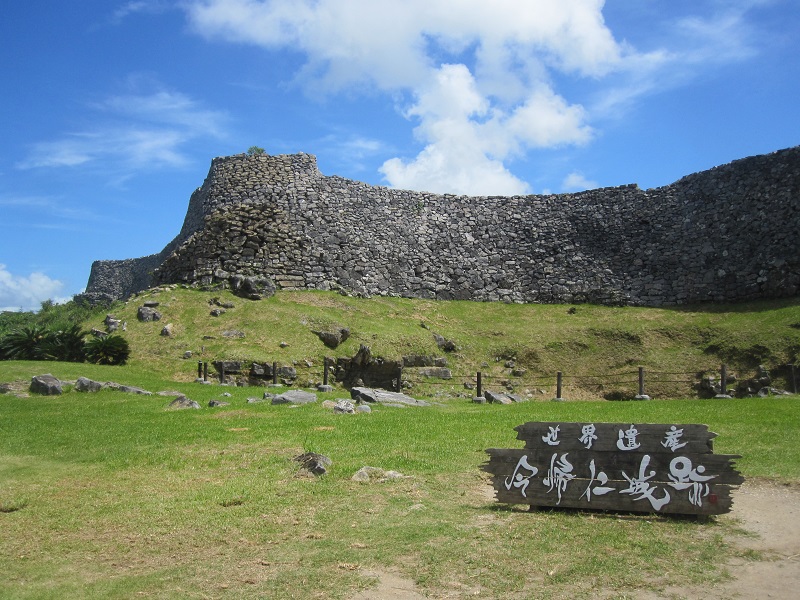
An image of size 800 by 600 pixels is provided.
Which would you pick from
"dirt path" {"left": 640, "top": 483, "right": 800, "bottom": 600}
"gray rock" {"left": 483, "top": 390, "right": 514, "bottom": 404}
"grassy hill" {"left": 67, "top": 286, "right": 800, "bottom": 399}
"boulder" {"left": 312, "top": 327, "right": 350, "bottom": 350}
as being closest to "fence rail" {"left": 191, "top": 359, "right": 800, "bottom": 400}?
"grassy hill" {"left": 67, "top": 286, "right": 800, "bottom": 399}

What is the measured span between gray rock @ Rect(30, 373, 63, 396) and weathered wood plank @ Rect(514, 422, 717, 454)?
15055 mm

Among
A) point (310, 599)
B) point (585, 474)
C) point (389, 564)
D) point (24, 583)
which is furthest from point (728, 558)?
point (24, 583)

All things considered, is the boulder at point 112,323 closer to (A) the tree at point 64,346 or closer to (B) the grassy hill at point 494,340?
(B) the grassy hill at point 494,340

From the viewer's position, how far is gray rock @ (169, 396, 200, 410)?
17203 millimetres

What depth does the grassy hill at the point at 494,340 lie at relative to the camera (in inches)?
963

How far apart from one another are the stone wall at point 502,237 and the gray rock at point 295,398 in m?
14.0

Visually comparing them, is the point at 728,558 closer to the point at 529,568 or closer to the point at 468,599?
the point at 529,568

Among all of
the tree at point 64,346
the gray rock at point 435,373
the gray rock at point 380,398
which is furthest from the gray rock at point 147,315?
the gray rock at point 380,398

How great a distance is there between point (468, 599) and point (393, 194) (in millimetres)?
32866

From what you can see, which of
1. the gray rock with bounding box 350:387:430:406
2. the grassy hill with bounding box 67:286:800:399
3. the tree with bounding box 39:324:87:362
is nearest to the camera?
the gray rock with bounding box 350:387:430:406

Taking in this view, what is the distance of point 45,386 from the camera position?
18.7 m

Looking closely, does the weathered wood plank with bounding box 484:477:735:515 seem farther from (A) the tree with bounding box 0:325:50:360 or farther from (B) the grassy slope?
(A) the tree with bounding box 0:325:50:360

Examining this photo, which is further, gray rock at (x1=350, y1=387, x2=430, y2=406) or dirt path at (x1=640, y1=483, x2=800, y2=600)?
gray rock at (x1=350, y1=387, x2=430, y2=406)

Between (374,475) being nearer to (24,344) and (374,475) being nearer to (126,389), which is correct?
(126,389)
